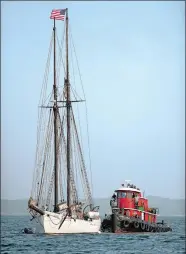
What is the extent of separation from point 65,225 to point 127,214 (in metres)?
9.14

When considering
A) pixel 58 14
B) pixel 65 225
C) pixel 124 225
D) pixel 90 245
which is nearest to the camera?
pixel 90 245

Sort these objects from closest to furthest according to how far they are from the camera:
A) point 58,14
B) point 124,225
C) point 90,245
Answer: point 90,245 → point 58,14 → point 124,225

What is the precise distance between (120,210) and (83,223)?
671 centimetres

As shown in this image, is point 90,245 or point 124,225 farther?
point 124,225

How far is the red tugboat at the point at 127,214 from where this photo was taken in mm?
64125

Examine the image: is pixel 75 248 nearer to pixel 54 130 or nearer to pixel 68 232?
pixel 68 232

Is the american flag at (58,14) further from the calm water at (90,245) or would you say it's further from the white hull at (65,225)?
the calm water at (90,245)

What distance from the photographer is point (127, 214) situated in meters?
65.4

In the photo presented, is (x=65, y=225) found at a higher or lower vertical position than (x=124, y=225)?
higher

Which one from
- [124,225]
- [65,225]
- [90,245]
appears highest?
[65,225]

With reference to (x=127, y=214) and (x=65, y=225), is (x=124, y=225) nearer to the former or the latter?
(x=127, y=214)

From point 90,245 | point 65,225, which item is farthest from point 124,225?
point 90,245

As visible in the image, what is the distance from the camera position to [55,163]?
207 ft

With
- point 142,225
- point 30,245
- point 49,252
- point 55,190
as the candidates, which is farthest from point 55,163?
point 49,252
